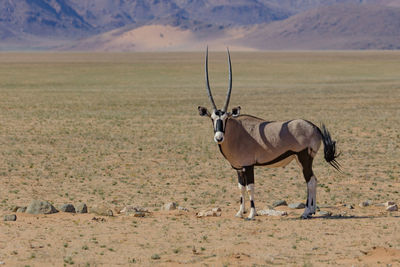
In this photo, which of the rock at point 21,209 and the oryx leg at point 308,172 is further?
the rock at point 21,209

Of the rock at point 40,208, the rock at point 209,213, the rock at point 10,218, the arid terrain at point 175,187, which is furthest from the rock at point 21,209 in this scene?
the rock at point 209,213

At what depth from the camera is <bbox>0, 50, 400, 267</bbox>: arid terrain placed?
11125 mm

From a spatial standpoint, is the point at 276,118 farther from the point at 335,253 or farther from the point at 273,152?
the point at 335,253

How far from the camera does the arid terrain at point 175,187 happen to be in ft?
36.5

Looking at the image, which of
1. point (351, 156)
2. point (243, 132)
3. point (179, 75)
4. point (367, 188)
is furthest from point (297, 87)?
point (243, 132)

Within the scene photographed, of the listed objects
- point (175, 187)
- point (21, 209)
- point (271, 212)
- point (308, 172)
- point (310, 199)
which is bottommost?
point (175, 187)

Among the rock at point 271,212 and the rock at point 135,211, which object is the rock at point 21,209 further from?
the rock at point 271,212

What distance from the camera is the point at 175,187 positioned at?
730 inches

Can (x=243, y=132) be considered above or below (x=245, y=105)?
above

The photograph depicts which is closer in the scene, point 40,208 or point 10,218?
point 10,218

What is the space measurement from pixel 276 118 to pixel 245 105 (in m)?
8.56

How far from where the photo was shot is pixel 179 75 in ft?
274

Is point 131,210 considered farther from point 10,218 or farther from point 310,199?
point 310,199

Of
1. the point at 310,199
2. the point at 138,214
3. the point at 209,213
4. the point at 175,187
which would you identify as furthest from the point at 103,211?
the point at 175,187
